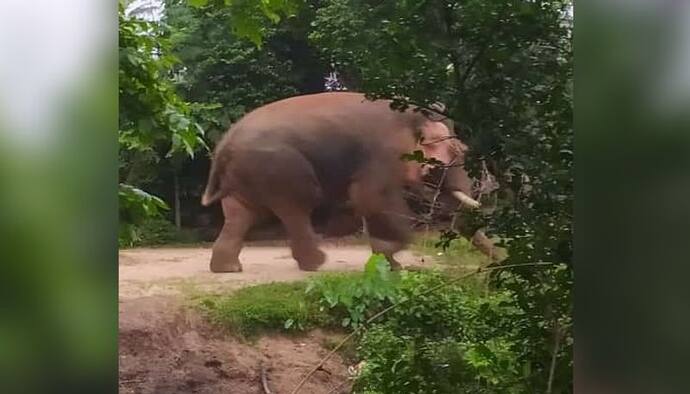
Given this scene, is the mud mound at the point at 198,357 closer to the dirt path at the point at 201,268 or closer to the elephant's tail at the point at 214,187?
the dirt path at the point at 201,268

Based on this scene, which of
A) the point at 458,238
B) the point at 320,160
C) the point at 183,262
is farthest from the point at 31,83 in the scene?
the point at 458,238

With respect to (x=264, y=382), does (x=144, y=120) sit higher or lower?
higher

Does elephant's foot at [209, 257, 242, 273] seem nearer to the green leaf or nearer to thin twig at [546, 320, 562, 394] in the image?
the green leaf

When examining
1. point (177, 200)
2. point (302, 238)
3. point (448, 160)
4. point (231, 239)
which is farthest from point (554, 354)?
point (177, 200)

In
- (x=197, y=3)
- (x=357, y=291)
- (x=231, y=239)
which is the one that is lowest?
(x=357, y=291)

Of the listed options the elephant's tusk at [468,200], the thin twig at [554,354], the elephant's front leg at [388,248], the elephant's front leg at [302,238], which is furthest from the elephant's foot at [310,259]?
the thin twig at [554,354]

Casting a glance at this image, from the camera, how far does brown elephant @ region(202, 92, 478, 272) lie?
1865 mm

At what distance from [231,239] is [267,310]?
0.18 m

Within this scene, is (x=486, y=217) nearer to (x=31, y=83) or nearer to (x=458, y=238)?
(x=458, y=238)

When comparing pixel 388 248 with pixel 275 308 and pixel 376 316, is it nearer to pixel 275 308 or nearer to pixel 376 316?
pixel 376 316

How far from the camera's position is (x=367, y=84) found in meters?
1.91

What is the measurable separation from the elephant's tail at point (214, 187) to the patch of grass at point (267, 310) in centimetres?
21

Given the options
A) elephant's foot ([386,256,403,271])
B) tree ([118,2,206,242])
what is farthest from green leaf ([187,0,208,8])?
elephant's foot ([386,256,403,271])

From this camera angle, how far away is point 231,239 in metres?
1.84
